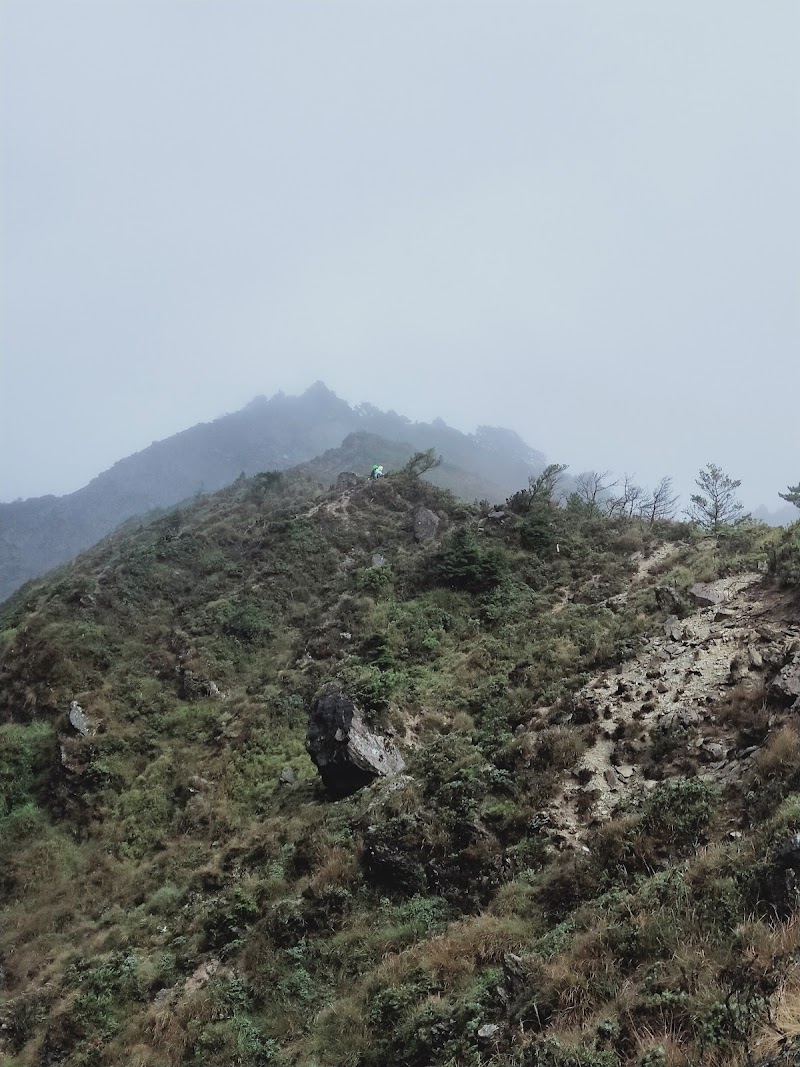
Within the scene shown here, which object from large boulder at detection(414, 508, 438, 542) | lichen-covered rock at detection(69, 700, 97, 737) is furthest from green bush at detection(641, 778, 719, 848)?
large boulder at detection(414, 508, 438, 542)

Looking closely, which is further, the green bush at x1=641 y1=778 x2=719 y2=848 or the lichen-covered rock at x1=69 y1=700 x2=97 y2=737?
the lichen-covered rock at x1=69 y1=700 x2=97 y2=737

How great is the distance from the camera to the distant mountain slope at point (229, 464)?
103 meters

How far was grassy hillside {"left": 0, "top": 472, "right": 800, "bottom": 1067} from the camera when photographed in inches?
226

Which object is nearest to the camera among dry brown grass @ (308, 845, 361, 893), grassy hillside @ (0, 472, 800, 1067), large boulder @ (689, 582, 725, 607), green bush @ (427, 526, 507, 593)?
grassy hillside @ (0, 472, 800, 1067)

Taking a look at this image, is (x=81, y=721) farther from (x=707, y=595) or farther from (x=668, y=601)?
(x=707, y=595)

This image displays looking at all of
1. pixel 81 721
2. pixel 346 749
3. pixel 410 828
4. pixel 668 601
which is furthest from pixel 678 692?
pixel 81 721

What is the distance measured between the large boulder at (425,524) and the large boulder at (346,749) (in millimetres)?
16985

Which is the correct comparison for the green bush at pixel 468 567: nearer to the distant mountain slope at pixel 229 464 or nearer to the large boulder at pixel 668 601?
the large boulder at pixel 668 601

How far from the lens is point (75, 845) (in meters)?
16.1

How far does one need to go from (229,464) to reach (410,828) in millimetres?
131036

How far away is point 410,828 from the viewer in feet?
34.4

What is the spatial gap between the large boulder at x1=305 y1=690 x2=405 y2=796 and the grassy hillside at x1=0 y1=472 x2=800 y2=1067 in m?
0.61

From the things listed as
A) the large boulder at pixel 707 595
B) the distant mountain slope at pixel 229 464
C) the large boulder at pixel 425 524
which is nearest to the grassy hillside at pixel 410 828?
the large boulder at pixel 707 595

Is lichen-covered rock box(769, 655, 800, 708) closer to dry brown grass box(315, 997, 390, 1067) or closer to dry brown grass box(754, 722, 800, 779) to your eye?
dry brown grass box(754, 722, 800, 779)
